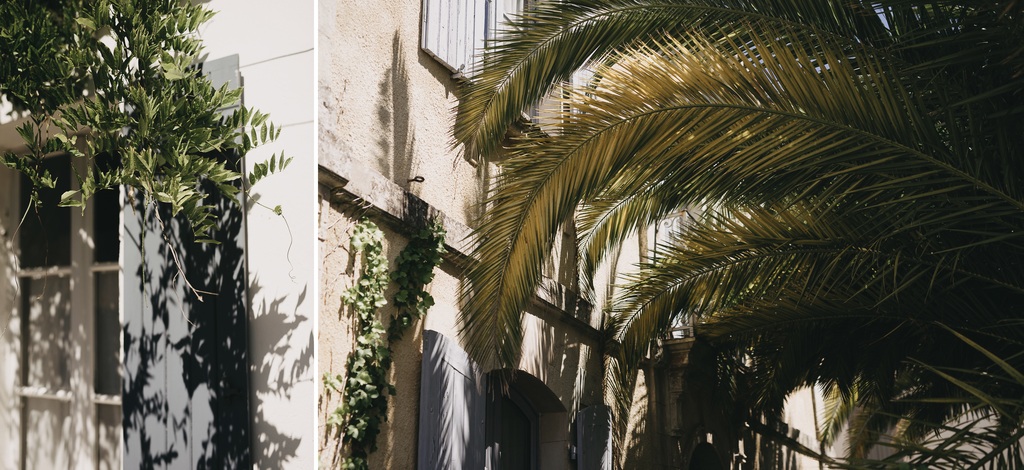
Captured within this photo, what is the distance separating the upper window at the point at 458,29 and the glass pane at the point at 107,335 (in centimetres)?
280

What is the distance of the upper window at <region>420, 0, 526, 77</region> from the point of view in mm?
7004

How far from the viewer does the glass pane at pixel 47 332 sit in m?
5.00

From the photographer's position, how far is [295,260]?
13.7ft

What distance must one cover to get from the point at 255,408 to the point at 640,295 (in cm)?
456

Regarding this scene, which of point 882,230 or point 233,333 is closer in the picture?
point 233,333

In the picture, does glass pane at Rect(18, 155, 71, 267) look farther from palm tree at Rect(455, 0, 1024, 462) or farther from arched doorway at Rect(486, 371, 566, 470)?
arched doorway at Rect(486, 371, 566, 470)

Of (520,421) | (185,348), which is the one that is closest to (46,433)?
(185,348)

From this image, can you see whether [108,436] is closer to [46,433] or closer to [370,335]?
[46,433]

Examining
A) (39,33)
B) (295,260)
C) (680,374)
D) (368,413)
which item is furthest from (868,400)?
(39,33)

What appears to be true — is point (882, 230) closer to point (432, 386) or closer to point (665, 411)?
point (432, 386)

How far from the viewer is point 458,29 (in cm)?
737

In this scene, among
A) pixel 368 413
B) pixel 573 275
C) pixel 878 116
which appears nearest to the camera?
pixel 878 116

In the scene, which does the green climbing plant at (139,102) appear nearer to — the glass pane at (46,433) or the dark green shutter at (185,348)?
the dark green shutter at (185,348)

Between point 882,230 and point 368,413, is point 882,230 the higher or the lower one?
the higher one
